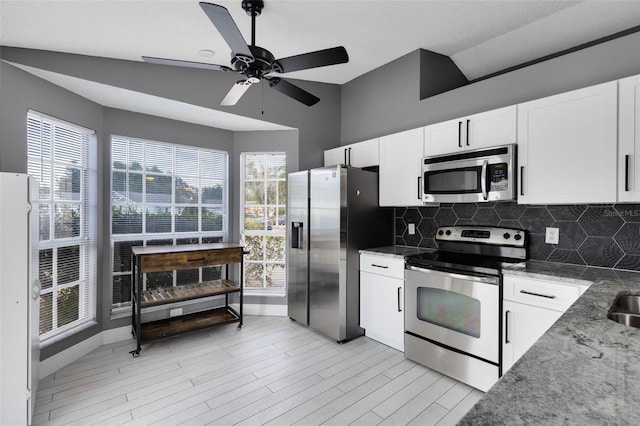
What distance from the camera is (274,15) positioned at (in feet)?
7.55

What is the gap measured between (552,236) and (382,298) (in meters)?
1.47

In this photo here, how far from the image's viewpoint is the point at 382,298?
3020 millimetres

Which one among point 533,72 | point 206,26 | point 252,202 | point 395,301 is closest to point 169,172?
point 252,202

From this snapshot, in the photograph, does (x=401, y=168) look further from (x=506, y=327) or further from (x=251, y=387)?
(x=251, y=387)

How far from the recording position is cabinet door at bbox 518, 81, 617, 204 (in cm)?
196

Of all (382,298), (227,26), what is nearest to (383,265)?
(382,298)

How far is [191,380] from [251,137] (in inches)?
106

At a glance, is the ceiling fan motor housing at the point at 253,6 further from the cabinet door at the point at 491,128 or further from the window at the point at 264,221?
the window at the point at 264,221

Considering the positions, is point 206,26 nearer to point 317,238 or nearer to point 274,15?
point 274,15

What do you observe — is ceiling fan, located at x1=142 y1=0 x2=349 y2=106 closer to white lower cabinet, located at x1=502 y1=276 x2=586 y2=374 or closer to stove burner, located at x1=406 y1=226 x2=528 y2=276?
stove burner, located at x1=406 y1=226 x2=528 y2=276

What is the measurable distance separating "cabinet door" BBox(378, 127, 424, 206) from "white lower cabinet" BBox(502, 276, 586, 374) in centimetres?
113

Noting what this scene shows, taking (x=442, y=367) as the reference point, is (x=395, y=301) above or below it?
above

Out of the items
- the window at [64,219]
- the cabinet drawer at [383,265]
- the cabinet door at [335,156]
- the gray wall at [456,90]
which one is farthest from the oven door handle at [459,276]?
the window at [64,219]

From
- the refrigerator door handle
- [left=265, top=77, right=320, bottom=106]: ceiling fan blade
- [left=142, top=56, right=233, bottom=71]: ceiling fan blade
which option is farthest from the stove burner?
[left=142, top=56, right=233, bottom=71]: ceiling fan blade
